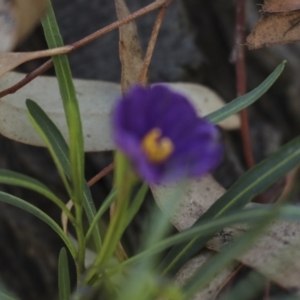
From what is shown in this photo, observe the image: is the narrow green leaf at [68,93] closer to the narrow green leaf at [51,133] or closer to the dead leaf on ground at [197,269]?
the narrow green leaf at [51,133]

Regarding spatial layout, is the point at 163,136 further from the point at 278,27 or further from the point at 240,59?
the point at 240,59

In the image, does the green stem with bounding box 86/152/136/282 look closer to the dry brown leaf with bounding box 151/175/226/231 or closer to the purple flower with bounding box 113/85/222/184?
the purple flower with bounding box 113/85/222/184

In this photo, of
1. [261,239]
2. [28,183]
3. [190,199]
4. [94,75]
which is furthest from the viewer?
[94,75]

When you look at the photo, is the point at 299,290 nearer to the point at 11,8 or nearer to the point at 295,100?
the point at 11,8

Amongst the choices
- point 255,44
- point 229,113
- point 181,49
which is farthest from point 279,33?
point 181,49

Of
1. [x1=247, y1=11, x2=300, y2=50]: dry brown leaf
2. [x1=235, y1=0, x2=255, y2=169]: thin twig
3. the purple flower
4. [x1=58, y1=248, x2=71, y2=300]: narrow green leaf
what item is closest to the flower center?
the purple flower

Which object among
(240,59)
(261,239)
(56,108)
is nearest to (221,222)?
(261,239)

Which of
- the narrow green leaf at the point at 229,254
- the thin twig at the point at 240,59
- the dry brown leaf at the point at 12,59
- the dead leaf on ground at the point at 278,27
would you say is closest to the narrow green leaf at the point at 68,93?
the dry brown leaf at the point at 12,59

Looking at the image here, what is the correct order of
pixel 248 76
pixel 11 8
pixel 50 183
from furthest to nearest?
pixel 248 76 → pixel 50 183 → pixel 11 8
